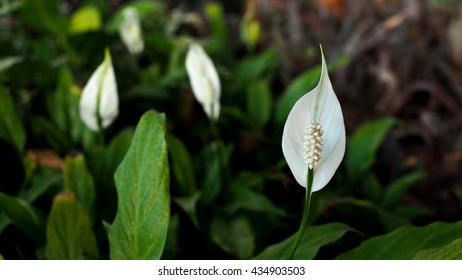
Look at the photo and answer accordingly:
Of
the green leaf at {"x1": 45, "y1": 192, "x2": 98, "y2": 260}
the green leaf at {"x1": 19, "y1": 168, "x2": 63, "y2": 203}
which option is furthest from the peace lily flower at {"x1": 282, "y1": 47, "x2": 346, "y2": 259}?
the green leaf at {"x1": 19, "y1": 168, "x2": 63, "y2": 203}

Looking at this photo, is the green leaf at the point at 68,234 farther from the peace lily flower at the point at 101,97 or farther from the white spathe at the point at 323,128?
the white spathe at the point at 323,128

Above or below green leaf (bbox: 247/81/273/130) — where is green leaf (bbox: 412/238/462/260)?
above

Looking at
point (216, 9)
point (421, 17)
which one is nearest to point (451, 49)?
point (421, 17)

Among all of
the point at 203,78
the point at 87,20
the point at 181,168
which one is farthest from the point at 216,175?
the point at 87,20

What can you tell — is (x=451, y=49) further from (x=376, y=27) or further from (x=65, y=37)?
(x=65, y=37)

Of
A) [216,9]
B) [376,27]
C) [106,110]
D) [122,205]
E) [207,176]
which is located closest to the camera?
[122,205]

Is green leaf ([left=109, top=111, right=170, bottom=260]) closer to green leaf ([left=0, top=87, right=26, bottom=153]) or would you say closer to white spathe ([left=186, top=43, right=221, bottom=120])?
white spathe ([left=186, top=43, right=221, bottom=120])
